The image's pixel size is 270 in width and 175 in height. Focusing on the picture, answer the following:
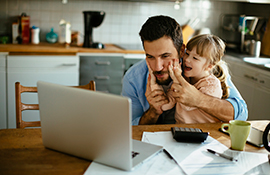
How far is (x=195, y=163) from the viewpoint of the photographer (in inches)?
42.8

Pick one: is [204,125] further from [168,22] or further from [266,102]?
[266,102]

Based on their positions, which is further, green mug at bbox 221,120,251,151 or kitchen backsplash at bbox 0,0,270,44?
kitchen backsplash at bbox 0,0,270,44

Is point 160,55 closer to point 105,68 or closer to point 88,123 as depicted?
point 88,123

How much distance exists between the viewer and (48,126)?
1.12m

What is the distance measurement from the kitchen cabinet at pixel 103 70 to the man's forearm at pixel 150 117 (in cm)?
159

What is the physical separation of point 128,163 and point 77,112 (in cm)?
24

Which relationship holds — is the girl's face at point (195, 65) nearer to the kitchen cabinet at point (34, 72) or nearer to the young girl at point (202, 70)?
the young girl at point (202, 70)

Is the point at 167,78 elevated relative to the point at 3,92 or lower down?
elevated

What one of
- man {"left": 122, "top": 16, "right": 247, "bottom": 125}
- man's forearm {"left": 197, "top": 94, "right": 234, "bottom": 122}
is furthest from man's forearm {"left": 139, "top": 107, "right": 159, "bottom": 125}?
man's forearm {"left": 197, "top": 94, "right": 234, "bottom": 122}

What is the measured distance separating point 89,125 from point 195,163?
0.41 metres

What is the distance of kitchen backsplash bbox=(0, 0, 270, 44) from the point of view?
3.48 meters

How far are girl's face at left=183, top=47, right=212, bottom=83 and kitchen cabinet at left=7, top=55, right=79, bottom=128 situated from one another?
1.73 meters

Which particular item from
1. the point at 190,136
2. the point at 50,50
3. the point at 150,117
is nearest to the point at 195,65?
the point at 150,117

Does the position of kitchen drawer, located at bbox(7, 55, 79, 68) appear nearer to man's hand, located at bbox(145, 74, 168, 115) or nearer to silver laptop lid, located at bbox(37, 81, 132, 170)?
man's hand, located at bbox(145, 74, 168, 115)
